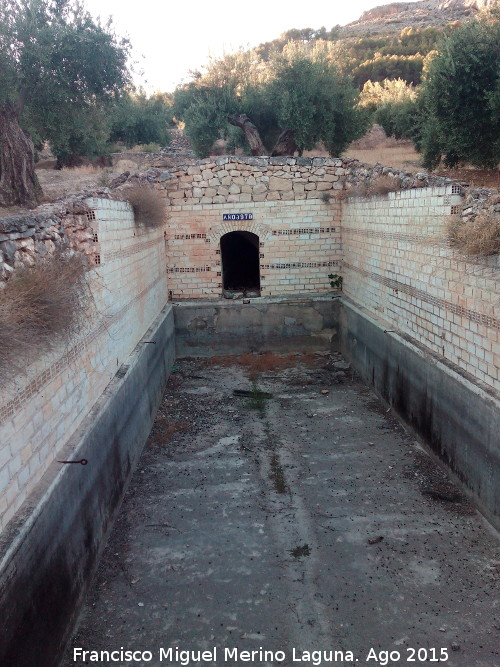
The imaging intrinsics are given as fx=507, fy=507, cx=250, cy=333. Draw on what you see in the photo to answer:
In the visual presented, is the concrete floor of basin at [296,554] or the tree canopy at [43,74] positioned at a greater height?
the tree canopy at [43,74]

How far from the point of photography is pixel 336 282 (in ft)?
42.1

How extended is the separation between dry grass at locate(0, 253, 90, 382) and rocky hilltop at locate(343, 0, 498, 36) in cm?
5531

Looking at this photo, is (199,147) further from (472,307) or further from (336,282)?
(472,307)

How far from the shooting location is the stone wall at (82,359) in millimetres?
3568

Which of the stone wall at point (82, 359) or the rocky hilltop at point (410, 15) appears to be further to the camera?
the rocky hilltop at point (410, 15)

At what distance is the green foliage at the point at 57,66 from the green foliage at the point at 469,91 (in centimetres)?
872

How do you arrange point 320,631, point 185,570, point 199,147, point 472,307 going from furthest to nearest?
point 199,147 → point 472,307 → point 185,570 → point 320,631

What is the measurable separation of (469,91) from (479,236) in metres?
9.24

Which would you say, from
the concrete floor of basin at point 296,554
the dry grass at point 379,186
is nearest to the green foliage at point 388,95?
the dry grass at point 379,186

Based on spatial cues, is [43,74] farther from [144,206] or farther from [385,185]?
[385,185]

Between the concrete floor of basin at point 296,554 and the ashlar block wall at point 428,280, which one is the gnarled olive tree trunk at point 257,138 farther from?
the concrete floor of basin at point 296,554

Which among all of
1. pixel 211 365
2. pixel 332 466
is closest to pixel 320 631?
pixel 332 466

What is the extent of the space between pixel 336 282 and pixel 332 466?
6.50 m

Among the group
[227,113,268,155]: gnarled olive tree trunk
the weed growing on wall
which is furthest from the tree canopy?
the weed growing on wall
